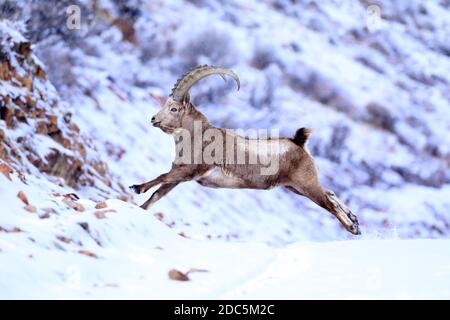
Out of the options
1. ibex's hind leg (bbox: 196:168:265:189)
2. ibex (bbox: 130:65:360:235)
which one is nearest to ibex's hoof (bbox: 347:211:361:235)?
ibex (bbox: 130:65:360:235)

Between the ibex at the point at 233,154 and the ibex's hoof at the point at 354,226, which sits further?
the ibex's hoof at the point at 354,226

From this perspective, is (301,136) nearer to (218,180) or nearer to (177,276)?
(218,180)

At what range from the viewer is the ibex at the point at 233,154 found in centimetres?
558

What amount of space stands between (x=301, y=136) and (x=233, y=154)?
61 cm

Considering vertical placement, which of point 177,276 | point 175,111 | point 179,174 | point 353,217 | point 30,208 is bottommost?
point 177,276

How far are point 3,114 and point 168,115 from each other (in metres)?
2.95

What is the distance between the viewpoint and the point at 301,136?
5.82 meters

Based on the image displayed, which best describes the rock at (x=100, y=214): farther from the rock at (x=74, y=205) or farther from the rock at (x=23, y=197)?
the rock at (x=23, y=197)

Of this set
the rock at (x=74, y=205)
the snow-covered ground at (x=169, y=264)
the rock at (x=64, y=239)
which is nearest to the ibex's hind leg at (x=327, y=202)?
the snow-covered ground at (x=169, y=264)

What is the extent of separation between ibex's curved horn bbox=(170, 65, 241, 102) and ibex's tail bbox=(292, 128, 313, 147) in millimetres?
686

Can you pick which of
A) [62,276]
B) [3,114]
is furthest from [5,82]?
[62,276]

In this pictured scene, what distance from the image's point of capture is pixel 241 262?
3.85 meters

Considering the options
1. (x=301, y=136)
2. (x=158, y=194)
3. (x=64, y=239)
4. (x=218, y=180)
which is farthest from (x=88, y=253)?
(x=301, y=136)
